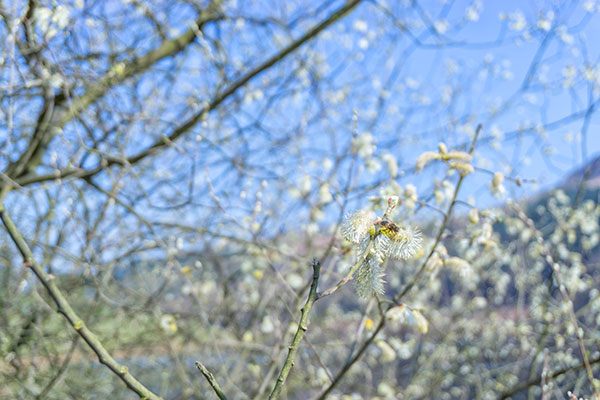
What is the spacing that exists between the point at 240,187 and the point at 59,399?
A: 6.88ft

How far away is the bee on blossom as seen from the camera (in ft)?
3.18

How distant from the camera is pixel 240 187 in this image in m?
4.54

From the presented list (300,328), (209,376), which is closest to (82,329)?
(209,376)

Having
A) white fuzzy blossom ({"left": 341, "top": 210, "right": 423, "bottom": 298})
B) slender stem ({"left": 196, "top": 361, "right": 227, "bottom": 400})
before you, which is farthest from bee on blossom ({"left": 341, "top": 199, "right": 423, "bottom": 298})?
slender stem ({"left": 196, "top": 361, "right": 227, "bottom": 400})

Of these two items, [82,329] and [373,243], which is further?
[82,329]

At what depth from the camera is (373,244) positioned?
3.21ft

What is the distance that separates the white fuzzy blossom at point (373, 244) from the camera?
969mm

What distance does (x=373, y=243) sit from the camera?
0.98 m

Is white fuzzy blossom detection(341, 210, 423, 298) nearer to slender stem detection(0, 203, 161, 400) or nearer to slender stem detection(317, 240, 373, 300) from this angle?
slender stem detection(317, 240, 373, 300)

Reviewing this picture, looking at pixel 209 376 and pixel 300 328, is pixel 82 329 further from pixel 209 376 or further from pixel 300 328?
pixel 300 328

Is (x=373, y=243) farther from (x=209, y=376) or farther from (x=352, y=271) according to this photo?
(x=209, y=376)

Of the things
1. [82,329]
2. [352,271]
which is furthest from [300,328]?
[82,329]

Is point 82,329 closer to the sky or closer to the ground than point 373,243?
closer to the ground

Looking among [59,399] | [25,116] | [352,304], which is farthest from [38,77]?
[352,304]
